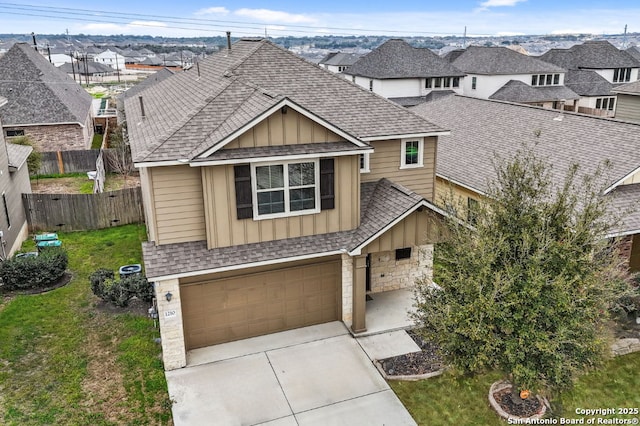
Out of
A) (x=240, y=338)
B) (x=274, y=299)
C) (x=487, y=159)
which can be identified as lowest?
(x=240, y=338)

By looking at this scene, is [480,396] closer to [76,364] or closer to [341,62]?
[76,364]

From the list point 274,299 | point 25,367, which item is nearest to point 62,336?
point 25,367

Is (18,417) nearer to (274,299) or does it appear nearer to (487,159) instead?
(274,299)

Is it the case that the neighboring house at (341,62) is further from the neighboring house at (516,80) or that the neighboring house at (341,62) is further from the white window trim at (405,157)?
the white window trim at (405,157)

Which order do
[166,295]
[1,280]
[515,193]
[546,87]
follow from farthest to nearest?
[546,87], [1,280], [166,295], [515,193]

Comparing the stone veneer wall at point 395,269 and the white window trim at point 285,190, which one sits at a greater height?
the white window trim at point 285,190

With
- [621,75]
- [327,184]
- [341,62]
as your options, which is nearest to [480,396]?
[327,184]

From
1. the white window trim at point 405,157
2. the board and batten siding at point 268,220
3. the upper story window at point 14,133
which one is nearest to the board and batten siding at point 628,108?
the white window trim at point 405,157
